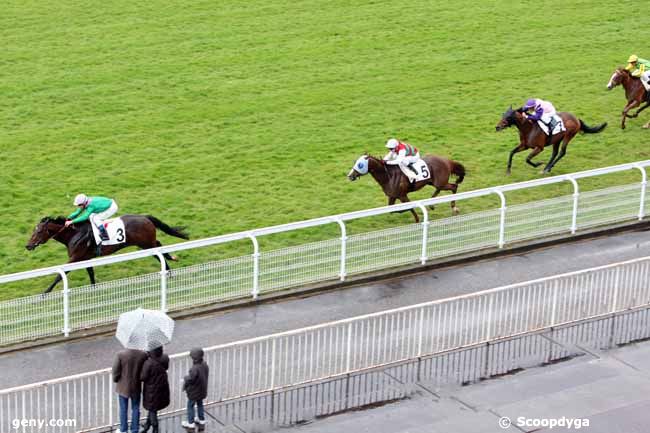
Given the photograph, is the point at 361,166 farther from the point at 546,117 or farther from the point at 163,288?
the point at 163,288

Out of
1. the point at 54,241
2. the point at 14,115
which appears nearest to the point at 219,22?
the point at 14,115

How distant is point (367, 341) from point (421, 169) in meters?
4.65

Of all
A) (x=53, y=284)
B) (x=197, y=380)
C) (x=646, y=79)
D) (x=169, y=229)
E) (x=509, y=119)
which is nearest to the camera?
(x=197, y=380)

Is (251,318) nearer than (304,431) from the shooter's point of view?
No

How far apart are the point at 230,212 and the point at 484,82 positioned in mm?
7153

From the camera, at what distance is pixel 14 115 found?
66.2ft

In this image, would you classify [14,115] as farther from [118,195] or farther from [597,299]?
[597,299]

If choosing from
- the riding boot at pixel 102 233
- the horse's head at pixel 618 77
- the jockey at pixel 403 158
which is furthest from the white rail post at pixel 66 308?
the horse's head at pixel 618 77

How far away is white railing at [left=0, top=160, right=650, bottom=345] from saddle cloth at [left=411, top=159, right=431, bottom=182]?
1.12 metres

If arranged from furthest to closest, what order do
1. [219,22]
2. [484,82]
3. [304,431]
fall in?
[219,22], [484,82], [304,431]

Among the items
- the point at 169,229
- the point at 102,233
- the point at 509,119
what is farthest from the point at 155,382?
the point at 509,119

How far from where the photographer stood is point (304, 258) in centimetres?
1457

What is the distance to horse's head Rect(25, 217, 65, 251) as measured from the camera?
14.2m

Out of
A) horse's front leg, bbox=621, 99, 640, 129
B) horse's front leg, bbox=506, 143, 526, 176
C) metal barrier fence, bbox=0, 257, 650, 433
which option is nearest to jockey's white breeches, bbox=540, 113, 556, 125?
horse's front leg, bbox=506, 143, 526, 176
